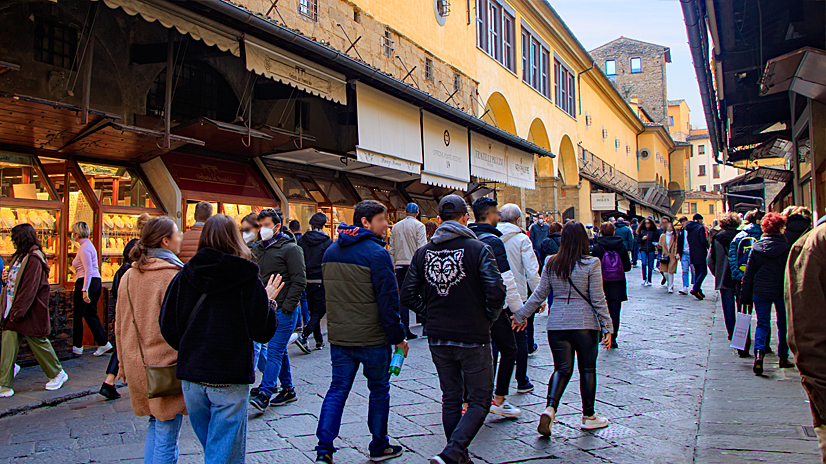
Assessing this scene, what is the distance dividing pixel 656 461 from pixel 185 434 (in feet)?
11.2

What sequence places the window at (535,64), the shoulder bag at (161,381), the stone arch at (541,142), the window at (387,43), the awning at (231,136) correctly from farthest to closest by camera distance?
the stone arch at (541,142) → the window at (535,64) → the window at (387,43) → the awning at (231,136) → the shoulder bag at (161,381)

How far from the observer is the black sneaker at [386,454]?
3.69 meters

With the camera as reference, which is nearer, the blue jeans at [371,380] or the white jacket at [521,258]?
the blue jeans at [371,380]

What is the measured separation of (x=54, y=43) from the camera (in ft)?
23.5

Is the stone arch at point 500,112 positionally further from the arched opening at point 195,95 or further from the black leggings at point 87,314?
the black leggings at point 87,314

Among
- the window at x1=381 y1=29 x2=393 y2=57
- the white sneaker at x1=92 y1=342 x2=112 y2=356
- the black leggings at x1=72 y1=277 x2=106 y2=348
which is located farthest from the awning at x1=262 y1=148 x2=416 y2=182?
the white sneaker at x1=92 y1=342 x2=112 y2=356

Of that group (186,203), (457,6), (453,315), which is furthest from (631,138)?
(453,315)

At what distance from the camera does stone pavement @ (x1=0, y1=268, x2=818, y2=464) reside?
12.5 feet

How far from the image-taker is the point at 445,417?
349cm

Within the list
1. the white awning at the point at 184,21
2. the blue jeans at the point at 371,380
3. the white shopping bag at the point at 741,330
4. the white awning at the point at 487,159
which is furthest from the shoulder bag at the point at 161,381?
the white awning at the point at 487,159

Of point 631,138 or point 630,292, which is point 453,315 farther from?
point 631,138

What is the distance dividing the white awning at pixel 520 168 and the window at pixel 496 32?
11.5ft

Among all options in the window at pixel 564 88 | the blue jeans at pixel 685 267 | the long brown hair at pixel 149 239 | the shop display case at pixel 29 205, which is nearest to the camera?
the long brown hair at pixel 149 239

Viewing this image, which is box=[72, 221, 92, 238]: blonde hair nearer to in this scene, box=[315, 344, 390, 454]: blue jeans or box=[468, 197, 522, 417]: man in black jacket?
box=[315, 344, 390, 454]: blue jeans
